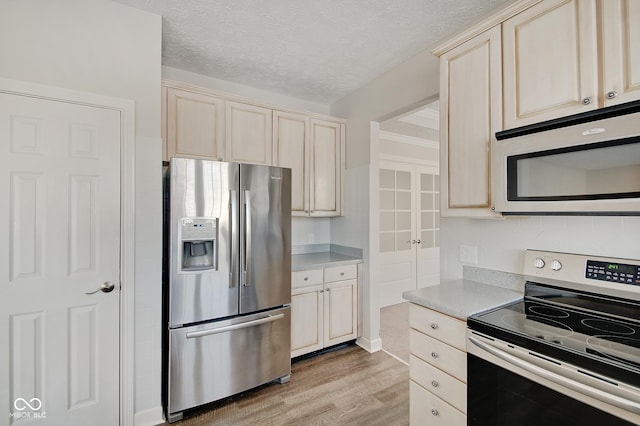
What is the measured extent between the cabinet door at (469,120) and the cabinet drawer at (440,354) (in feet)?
2.46

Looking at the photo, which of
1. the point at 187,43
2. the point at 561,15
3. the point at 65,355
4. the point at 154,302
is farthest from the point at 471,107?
the point at 65,355

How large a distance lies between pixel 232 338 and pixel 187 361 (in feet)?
1.04

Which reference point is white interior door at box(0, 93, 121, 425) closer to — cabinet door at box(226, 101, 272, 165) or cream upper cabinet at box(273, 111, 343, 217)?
cabinet door at box(226, 101, 272, 165)

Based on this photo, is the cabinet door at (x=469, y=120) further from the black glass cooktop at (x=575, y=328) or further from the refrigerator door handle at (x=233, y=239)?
the refrigerator door handle at (x=233, y=239)

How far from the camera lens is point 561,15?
1319 mm

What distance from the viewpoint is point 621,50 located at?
3.82ft

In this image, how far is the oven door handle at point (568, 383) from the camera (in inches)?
35.0

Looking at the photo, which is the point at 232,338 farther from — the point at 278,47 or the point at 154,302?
the point at 278,47

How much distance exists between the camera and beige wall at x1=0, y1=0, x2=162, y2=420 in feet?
5.36

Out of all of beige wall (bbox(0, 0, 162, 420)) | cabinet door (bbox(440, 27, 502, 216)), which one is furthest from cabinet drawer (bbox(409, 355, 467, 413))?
beige wall (bbox(0, 0, 162, 420))

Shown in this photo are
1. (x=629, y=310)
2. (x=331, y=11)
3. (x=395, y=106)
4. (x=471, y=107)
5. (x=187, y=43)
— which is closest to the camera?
(x=629, y=310)

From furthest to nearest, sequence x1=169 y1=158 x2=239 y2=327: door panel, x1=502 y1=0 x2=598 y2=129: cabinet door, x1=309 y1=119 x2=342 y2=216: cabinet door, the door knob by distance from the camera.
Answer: x1=309 y1=119 x2=342 y2=216: cabinet door, x1=169 y1=158 x2=239 y2=327: door panel, the door knob, x1=502 y1=0 x2=598 y2=129: cabinet door

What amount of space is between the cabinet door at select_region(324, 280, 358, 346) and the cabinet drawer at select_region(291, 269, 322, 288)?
141 mm

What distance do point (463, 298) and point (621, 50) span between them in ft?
4.21
